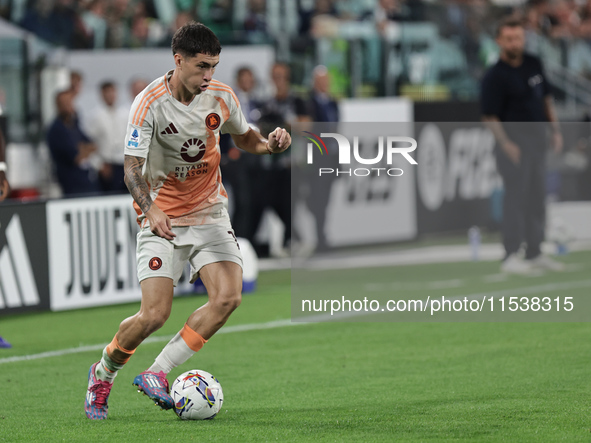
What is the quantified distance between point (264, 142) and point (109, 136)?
789 cm

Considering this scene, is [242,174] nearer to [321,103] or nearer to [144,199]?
[321,103]

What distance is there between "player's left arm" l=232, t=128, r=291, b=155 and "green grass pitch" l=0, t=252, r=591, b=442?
145 cm

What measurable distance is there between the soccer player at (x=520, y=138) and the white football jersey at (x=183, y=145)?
6.11m

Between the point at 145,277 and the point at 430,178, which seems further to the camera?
the point at 430,178

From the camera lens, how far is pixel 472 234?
12055 mm

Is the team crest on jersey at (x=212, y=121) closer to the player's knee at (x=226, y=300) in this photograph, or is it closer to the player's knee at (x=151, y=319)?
the player's knee at (x=226, y=300)

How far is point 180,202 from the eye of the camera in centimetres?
593

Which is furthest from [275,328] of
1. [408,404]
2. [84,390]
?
[408,404]

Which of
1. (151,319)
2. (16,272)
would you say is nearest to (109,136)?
(16,272)

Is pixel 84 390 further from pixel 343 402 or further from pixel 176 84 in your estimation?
pixel 176 84

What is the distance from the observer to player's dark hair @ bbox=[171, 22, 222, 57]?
5.48 metres

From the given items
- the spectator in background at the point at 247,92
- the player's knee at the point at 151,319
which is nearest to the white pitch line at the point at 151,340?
the player's knee at the point at 151,319

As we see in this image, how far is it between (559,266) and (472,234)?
101 cm

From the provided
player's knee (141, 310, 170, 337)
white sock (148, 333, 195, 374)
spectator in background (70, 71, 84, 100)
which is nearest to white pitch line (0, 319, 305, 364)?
white sock (148, 333, 195, 374)
